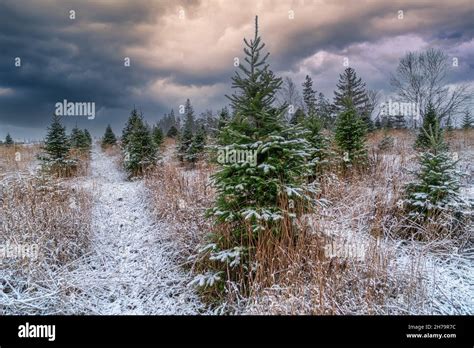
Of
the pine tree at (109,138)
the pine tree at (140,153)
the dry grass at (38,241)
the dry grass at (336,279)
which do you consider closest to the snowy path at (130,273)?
the dry grass at (38,241)

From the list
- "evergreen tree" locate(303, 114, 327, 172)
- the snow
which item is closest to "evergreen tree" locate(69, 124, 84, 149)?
the snow

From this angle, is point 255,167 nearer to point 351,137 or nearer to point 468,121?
point 351,137

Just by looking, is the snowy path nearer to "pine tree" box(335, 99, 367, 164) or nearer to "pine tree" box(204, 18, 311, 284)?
"pine tree" box(204, 18, 311, 284)

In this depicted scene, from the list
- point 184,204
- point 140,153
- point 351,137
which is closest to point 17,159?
point 140,153

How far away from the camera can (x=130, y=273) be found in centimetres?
392

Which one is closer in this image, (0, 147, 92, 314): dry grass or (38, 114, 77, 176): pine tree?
(0, 147, 92, 314): dry grass

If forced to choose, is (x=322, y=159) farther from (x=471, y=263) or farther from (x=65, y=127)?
(x=65, y=127)

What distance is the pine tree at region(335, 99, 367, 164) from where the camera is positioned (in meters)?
7.86

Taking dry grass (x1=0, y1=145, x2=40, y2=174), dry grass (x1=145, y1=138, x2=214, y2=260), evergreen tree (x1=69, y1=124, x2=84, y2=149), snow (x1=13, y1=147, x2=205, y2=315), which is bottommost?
snow (x1=13, y1=147, x2=205, y2=315)

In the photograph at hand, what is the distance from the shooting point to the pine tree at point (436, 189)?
4422 mm

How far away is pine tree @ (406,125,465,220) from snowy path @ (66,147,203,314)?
4106mm

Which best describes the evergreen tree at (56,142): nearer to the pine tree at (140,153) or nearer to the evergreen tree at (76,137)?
the pine tree at (140,153)
